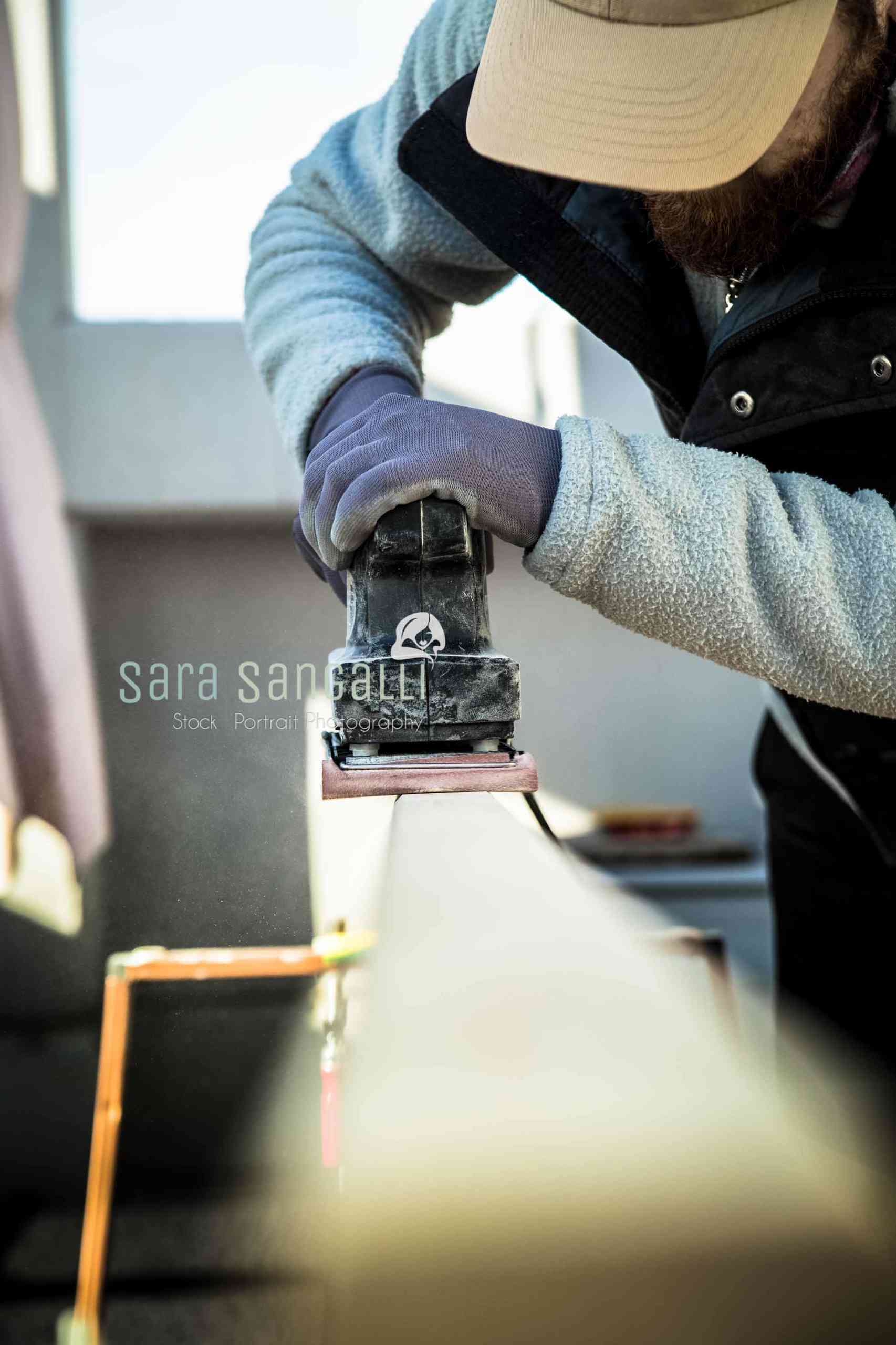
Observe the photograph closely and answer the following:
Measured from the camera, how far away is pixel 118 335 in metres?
1.07

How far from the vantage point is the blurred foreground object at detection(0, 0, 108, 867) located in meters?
1.03

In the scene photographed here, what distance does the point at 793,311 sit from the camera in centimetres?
49

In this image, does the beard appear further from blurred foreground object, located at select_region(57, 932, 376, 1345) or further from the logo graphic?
blurred foreground object, located at select_region(57, 932, 376, 1345)

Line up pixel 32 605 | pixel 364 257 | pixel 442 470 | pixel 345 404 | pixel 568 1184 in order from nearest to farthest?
pixel 568 1184, pixel 442 470, pixel 345 404, pixel 364 257, pixel 32 605

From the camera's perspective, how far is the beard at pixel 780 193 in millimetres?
471

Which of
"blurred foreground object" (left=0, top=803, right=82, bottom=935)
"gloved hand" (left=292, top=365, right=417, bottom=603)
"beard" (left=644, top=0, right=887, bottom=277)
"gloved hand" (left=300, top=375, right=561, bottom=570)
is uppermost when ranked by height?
"beard" (left=644, top=0, right=887, bottom=277)

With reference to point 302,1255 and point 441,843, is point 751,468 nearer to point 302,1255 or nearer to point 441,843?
point 441,843

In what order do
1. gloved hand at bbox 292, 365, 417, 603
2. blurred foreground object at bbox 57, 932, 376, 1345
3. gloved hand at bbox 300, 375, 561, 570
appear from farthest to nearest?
blurred foreground object at bbox 57, 932, 376, 1345, gloved hand at bbox 292, 365, 417, 603, gloved hand at bbox 300, 375, 561, 570

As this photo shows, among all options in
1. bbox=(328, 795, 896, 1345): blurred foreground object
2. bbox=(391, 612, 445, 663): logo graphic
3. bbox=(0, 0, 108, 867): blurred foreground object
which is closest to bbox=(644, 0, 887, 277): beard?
bbox=(391, 612, 445, 663): logo graphic

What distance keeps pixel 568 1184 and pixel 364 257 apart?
590 millimetres

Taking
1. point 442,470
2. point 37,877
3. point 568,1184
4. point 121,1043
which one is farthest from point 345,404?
point 37,877

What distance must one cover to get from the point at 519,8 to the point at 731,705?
1068 mm

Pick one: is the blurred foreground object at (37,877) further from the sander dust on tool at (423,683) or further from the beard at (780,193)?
the beard at (780,193)

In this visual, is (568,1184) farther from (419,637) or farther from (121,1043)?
(121,1043)
